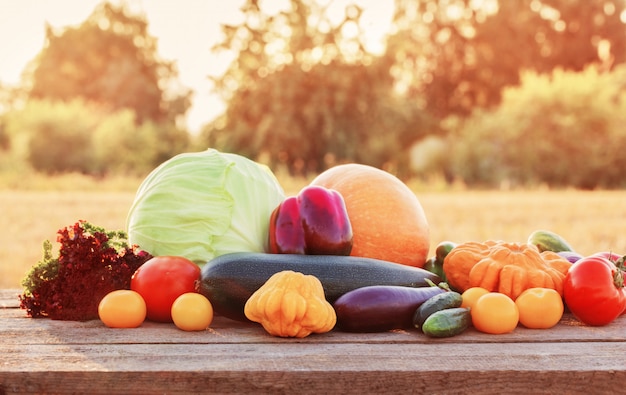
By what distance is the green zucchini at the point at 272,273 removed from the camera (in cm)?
244

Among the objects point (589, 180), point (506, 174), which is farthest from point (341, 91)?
point (589, 180)

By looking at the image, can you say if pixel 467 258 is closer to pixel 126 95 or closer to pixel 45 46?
pixel 126 95

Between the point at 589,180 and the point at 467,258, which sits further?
the point at 589,180

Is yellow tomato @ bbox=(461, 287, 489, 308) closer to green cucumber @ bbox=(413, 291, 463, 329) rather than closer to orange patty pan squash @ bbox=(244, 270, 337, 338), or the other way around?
green cucumber @ bbox=(413, 291, 463, 329)

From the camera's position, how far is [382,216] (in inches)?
124

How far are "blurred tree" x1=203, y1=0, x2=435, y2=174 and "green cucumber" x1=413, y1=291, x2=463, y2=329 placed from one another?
17.5 metres

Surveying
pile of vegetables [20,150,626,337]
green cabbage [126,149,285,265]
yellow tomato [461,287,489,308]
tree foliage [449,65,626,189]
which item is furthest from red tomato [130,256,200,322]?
tree foliage [449,65,626,189]

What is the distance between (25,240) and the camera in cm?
634

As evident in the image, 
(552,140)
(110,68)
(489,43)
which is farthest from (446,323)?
(110,68)

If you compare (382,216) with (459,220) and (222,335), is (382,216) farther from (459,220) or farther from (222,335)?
(459,220)

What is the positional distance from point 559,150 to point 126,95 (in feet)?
60.3

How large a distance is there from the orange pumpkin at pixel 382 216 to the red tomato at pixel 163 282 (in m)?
0.83

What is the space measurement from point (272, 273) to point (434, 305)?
0.56 metres

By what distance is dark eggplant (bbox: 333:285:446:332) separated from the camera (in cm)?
228
